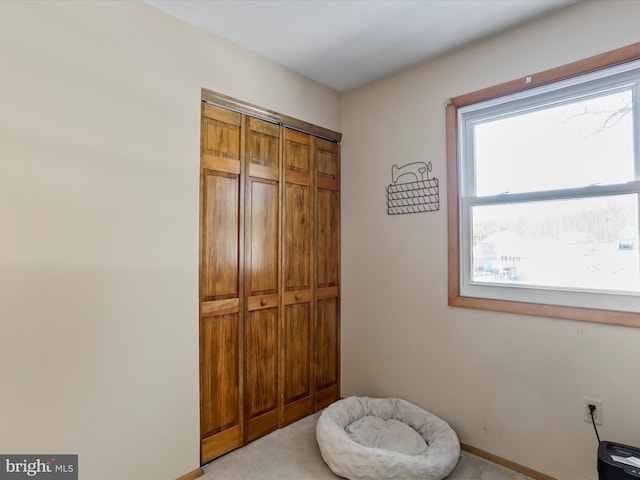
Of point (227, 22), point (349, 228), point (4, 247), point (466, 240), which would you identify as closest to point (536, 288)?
point (466, 240)

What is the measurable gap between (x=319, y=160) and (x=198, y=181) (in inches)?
43.2

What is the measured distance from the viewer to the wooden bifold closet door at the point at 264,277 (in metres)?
2.10

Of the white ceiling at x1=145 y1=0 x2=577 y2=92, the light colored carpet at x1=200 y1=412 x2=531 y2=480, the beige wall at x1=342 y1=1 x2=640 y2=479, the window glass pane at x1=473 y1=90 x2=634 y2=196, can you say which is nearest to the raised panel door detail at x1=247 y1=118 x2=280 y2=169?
the white ceiling at x1=145 y1=0 x2=577 y2=92

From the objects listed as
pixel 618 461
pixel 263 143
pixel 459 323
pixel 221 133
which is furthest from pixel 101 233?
pixel 618 461

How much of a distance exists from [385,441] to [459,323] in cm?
88

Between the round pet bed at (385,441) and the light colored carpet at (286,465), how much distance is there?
0.13 m

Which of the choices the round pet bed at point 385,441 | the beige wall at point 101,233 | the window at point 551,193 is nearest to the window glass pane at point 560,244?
the window at point 551,193

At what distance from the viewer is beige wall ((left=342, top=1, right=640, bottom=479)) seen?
1757 millimetres

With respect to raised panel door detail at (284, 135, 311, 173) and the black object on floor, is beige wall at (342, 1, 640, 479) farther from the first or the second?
raised panel door detail at (284, 135, 311, 173)

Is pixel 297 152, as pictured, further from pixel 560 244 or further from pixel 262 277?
pixel 560 244

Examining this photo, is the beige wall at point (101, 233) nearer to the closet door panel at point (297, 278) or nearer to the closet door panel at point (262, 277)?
the closet door panel at point (262, 277)

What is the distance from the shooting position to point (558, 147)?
1955 mm

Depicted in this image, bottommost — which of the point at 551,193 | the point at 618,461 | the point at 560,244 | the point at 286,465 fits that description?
the point at 286,465

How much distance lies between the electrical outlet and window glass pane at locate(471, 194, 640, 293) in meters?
0.57
